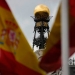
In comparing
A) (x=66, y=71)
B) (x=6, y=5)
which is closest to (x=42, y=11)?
(x=6, y=5)

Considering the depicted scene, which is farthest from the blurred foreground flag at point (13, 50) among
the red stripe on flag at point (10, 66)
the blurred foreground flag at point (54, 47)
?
the blurred foreground flag at point (54, 47)

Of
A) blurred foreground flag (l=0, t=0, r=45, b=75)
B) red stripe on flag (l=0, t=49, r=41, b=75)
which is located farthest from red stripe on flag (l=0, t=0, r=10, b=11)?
red stripe on flag (l=0, t=49, r=41, b=75)

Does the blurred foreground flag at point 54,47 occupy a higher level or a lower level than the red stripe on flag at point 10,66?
higher

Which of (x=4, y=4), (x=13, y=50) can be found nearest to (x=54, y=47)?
(x=13, y=50)

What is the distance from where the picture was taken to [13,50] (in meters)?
7.12

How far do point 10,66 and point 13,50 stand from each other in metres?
0.32

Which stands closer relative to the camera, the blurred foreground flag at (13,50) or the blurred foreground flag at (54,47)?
the blurred foreground flag at (54,47)

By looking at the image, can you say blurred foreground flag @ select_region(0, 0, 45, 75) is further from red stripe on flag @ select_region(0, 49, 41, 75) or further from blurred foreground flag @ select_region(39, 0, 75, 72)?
blurred foreground flag @ select_region(39, 0, 75, 72)

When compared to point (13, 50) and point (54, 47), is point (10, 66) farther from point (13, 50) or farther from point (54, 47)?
point (54, 47)

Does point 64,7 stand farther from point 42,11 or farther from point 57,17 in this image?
point 42,11

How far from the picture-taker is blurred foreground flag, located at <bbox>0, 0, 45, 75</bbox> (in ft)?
23.1

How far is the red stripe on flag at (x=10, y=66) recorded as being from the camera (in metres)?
6.93

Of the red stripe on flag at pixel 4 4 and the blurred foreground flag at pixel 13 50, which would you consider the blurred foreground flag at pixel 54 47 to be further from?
the red stripe on flag at pixel 4 4

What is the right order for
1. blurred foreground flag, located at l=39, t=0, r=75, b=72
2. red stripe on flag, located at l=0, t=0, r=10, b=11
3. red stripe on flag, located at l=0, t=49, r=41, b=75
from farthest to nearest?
1. red stripe on flag, located at l=0, t=0, r=10, b=11
2. red stripe on flag, located at l=0, t=49, r=41, b=75
3. blurred foreground flag, located at l=39, t=0, r=75, b=72
